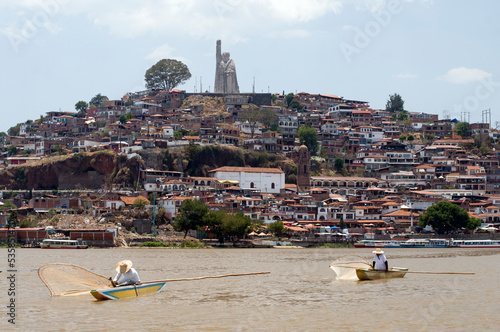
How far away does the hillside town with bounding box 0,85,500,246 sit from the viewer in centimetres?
6869

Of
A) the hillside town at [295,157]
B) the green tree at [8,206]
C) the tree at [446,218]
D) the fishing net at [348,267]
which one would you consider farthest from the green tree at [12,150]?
the fishing net at [348,267]

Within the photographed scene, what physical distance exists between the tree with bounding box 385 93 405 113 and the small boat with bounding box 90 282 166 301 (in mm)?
107277

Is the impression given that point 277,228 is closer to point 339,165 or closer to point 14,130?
point 339,165

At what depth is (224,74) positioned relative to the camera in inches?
4451

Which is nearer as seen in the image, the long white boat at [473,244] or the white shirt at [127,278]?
the white shirt at [127,278]

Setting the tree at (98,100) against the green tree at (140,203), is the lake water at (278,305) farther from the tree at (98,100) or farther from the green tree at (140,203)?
the tree at (98,100)

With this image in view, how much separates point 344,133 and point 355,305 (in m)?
79.5

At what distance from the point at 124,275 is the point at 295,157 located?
66.1m

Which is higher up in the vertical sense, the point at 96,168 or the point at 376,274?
the point at 96,168

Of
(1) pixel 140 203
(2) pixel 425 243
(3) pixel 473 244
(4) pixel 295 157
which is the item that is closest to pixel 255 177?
(4) pixel 295 157

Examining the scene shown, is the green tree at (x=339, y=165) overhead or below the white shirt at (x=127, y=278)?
overhead

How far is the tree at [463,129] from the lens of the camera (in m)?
104

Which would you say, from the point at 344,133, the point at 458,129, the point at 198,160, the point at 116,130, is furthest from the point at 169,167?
the point at 458,129

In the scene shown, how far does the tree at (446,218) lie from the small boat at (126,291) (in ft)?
152
